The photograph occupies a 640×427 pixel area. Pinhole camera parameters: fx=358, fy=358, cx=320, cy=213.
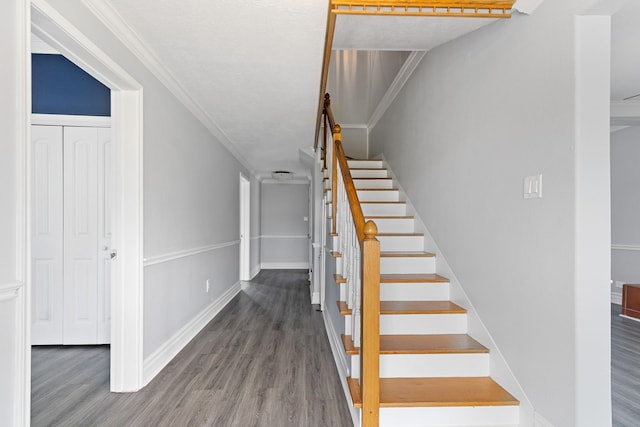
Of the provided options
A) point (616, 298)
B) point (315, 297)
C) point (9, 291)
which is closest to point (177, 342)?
point (9, 291)

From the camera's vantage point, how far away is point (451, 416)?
6.25 feet

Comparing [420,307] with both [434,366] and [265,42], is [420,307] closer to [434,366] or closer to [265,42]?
[434,366]

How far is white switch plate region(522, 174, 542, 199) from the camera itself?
69.1 inches

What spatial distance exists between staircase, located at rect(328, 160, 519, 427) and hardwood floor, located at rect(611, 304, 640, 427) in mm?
734

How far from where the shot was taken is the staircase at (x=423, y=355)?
1896 mm

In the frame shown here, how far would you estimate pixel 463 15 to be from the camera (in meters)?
2.02

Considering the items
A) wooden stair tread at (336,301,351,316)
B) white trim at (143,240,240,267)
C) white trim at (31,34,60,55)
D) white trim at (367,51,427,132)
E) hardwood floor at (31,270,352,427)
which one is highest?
white trim at (367,51,427,132)

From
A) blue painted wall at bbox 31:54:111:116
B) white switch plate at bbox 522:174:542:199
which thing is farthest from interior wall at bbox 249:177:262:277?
white switch plate at bbox 522:174:542:199

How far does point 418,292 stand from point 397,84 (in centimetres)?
262

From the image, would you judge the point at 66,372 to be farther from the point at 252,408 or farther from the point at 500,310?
the point at 500,310

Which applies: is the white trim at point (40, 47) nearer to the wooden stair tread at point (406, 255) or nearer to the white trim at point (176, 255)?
the white trim at point (176, 255)

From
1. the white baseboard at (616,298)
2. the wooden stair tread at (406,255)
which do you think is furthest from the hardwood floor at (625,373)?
the wooden stair tread at (406,255)

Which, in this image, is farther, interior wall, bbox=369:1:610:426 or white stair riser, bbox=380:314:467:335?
white stair riser, bbox=380:314:467:335

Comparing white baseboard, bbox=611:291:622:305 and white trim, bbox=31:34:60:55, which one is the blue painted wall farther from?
white baseboard, bbox=611:291:622:305
